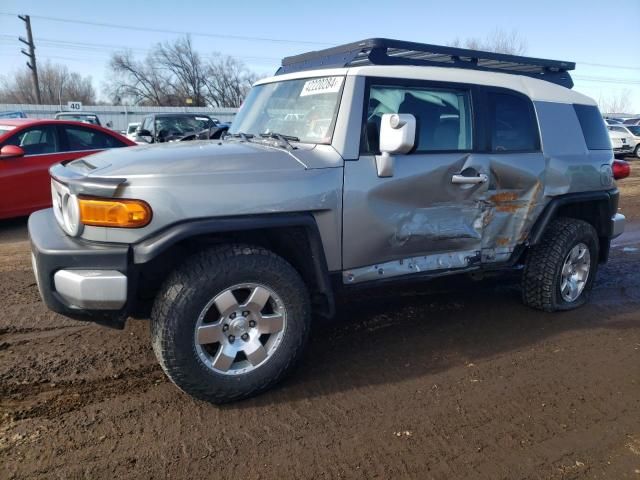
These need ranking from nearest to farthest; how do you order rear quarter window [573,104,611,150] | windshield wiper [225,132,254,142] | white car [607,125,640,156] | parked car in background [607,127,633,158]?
windshield wiper [225,132,254,142] → rear quarter window [573,104,611,150] → parked car in background [607,127,633,158] → white car [607,125,640,156]

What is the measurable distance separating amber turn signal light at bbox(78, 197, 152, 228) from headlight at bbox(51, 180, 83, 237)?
0.12m

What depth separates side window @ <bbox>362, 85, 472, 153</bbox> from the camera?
3.34m

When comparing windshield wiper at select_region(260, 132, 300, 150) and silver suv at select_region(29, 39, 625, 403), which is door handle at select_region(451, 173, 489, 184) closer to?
silver suv at select_region(29, 39, 625, 403)

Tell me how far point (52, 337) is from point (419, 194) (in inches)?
116

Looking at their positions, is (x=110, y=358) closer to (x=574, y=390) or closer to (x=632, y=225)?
(x=574, y=390)

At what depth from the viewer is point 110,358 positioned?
134 inches

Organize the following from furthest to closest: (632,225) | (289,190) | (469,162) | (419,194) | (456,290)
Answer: (632,225) → (456,290) → (469,162) → (419,194) → (289,190)

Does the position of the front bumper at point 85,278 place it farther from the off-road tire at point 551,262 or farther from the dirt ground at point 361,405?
the off-road tire at point 551,262

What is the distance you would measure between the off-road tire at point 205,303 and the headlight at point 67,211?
0.58m

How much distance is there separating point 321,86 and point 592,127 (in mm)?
2705

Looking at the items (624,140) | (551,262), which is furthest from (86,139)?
(624,140)

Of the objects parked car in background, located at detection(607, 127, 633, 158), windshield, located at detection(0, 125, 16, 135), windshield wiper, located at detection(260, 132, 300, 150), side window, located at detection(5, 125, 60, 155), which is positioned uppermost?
windshield wiper, located at detection(260, 132, 300, 150)

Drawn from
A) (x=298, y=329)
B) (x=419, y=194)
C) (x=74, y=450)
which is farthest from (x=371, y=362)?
(x=74, y=450)

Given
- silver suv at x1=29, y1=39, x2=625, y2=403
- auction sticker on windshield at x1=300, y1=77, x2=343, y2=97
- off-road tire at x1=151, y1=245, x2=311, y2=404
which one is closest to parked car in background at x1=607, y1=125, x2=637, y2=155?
silver suv at x1=29, y1=39, x2=625, y2=403
